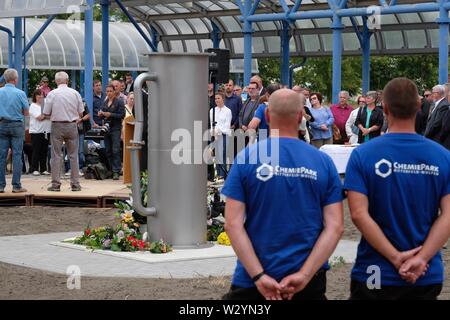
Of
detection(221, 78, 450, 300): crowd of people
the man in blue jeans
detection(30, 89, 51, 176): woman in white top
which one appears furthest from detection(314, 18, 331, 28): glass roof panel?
detection(221, 78, 450, 300): crowd of people

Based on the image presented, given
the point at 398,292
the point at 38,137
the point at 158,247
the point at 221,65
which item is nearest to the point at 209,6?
the point at 38,137

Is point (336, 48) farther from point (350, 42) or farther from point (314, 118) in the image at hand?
point (350, 42)

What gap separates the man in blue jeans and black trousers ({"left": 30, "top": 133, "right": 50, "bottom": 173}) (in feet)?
15.5

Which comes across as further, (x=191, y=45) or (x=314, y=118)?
(x=191, y=45)

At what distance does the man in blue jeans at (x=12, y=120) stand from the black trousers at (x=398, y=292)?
11.7 metres

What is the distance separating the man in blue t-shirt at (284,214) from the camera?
4988mm

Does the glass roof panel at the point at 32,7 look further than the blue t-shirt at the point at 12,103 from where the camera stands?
Yes

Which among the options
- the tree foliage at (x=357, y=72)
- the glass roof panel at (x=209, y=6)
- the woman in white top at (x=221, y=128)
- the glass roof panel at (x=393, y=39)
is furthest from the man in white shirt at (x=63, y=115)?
the tree foliage at (x=357, y=72)

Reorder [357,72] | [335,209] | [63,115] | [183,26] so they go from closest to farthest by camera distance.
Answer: [335,209]
[63,115]
[183,26]
[357,72]

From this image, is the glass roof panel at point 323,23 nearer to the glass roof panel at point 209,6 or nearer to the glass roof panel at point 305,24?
the glass roof panel at point 305,24

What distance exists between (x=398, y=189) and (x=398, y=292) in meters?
0.50

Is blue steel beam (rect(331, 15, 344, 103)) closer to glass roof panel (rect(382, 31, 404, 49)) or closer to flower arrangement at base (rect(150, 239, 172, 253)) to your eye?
glass roof panel (rect(382, 31, 404, 49))

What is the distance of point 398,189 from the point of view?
508 centimetres

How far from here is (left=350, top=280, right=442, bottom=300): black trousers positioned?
5.06 m
